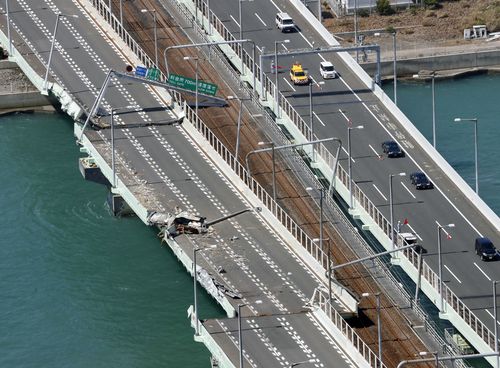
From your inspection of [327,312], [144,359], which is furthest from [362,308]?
[144,359]

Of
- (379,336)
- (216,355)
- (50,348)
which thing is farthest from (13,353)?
(379,336)

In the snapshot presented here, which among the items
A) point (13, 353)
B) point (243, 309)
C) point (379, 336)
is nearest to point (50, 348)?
point (13, 353)

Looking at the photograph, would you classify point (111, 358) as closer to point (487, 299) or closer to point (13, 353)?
point (13, 353)

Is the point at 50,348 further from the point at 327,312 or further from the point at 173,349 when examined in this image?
the point at 327,312

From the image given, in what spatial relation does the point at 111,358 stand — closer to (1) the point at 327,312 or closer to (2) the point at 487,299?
(1) the point at 327,312

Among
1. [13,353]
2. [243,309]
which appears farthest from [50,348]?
[243,309]

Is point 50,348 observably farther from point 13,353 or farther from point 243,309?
point 243,309
